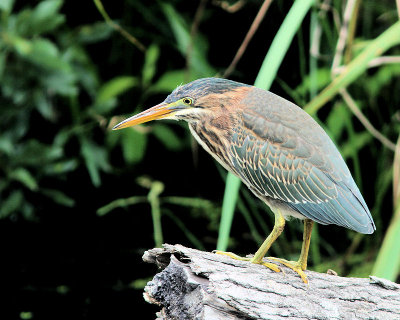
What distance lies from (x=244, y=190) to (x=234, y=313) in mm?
2401

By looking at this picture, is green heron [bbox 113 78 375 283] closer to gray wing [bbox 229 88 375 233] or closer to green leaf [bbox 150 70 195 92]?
gray wing [bbox 229 88 375 233]

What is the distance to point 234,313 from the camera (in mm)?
2289

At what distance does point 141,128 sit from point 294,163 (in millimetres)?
2320

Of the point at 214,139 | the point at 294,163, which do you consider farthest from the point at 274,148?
the point at 214,139

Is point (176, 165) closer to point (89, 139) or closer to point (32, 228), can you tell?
point (89, 139)

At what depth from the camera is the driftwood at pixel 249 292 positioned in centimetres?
225

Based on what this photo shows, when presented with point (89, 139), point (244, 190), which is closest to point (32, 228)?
point (89, 139)

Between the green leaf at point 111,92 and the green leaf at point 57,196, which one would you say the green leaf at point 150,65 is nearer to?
the green leaf at point 111,92

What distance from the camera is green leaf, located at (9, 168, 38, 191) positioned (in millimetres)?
4562

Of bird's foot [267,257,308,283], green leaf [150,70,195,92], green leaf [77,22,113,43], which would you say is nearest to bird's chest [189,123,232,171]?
bird's foot [267,257,308,283]

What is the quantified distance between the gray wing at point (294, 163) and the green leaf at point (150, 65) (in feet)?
7.30

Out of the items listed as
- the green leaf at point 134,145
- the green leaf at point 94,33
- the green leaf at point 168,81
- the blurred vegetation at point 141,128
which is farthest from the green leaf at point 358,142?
the green leaf at point 94,33

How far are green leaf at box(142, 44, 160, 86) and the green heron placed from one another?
2.15 meters

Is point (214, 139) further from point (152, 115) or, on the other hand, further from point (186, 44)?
point (186, 44)
